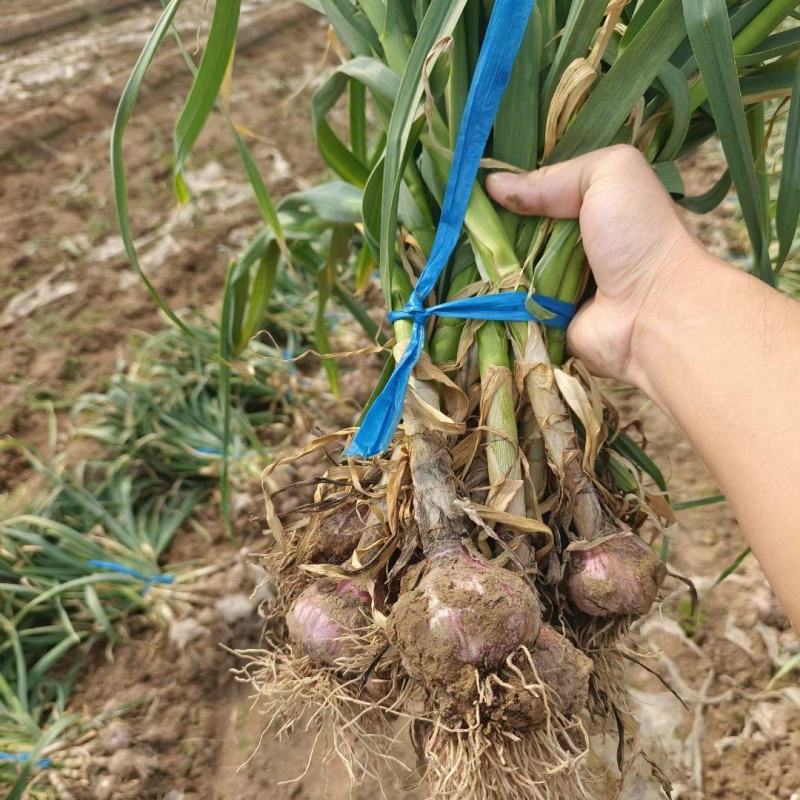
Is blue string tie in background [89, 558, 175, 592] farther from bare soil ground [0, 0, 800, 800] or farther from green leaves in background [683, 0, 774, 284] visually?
green leaves in background [683, 0, 774, 284]

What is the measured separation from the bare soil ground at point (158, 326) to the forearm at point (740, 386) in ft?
0.90

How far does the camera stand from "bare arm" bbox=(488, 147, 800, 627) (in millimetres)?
677

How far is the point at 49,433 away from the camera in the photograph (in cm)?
180

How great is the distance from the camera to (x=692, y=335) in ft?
2.62

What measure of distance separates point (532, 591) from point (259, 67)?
3.51 meters

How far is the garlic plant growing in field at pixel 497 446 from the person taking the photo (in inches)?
29.2

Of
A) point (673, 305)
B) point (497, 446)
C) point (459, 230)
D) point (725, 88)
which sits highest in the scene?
point (725, 88)

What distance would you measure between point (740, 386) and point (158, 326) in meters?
1.79

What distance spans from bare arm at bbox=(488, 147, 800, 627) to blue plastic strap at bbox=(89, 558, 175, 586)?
3.48ft

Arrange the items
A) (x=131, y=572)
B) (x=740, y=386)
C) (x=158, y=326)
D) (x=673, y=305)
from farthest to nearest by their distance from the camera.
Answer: (x=158, y=326) < (x=131, y=572) < (x=673, y=305) < (x=740, y=386)

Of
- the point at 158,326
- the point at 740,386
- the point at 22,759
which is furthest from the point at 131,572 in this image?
the point at 740,386

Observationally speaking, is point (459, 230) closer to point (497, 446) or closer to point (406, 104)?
point (406, 104)

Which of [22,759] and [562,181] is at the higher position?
[562,181]

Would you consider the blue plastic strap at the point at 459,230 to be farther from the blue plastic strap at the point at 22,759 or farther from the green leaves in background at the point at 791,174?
the blue plastic strap at the point at 22,759
